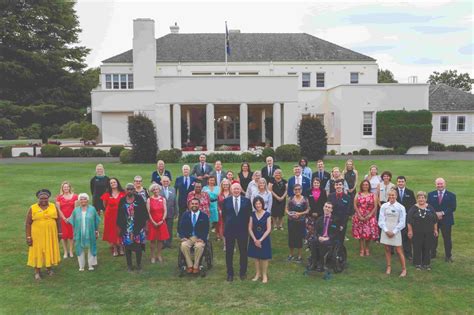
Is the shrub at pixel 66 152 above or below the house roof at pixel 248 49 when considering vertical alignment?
below

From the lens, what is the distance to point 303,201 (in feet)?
28.9

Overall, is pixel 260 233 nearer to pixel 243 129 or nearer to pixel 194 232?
pixel 194 232

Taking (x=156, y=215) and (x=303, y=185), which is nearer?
(x=156, y=215)

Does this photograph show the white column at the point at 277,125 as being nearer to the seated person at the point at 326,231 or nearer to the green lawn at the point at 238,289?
the green lawn at the point at 238,289

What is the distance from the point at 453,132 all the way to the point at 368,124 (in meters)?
10.0

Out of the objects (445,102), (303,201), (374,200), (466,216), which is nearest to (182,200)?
(303,201)

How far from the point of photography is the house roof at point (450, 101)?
129ft

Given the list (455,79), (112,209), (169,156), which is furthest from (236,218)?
(455,79)

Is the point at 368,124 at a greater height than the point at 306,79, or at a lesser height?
lesser

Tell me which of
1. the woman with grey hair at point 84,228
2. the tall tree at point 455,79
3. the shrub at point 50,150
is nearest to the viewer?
the woman with grey hair at point 84,228

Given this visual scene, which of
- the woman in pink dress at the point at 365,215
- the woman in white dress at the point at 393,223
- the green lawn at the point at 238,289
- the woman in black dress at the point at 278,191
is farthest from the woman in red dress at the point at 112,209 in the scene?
the woman in white dress at the point at 393,223

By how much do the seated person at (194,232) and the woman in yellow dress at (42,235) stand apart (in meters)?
2.42

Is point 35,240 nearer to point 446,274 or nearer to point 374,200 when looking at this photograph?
point 374,200

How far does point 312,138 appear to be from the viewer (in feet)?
91.0
